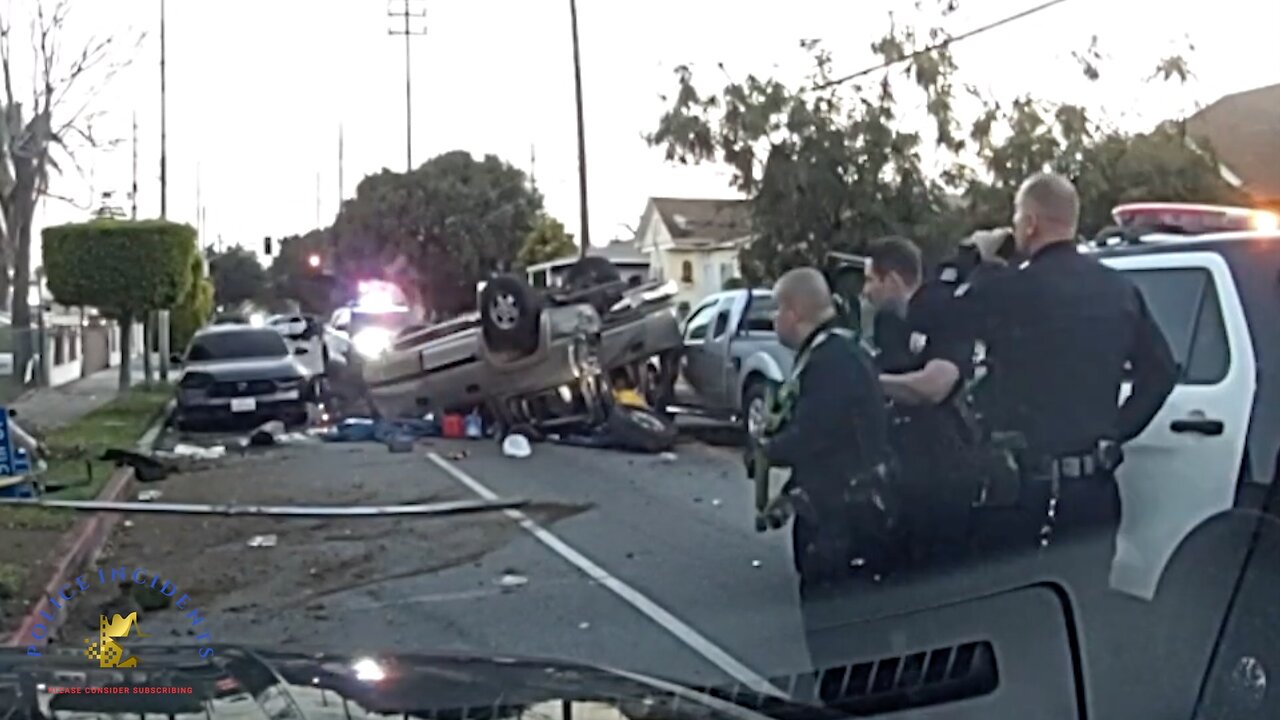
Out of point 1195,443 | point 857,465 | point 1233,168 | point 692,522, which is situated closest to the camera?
point 857,465

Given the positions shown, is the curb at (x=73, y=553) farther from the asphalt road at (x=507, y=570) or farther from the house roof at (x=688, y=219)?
the house roof at (x=688, y=219)

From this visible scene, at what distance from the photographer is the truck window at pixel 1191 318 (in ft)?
21.9

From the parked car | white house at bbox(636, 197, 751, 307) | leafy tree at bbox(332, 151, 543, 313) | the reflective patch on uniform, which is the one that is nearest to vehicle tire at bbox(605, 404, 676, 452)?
the parked car

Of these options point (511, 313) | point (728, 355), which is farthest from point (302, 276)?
point (728, 355)

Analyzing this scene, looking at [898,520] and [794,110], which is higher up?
[794,110]

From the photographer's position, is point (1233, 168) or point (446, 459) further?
point (1233, 168)

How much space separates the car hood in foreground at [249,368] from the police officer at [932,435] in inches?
756

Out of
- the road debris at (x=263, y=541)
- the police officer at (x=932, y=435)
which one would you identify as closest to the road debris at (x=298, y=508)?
the road debris at (x=263, y=541)

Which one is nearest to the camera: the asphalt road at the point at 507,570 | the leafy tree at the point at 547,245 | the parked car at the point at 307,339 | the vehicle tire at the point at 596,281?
the asphalt road at the point at 507,570

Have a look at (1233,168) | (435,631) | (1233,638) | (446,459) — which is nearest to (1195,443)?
(1233,638)

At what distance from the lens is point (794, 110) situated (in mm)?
25172

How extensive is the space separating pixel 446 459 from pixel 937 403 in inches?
521

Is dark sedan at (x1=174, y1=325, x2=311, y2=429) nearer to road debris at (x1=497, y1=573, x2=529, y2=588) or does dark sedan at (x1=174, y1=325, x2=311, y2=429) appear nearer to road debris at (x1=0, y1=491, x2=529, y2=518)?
road debris at (x1=0, y1=491, x2=529, y2=518)

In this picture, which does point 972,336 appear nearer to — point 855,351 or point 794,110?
point 855,351
